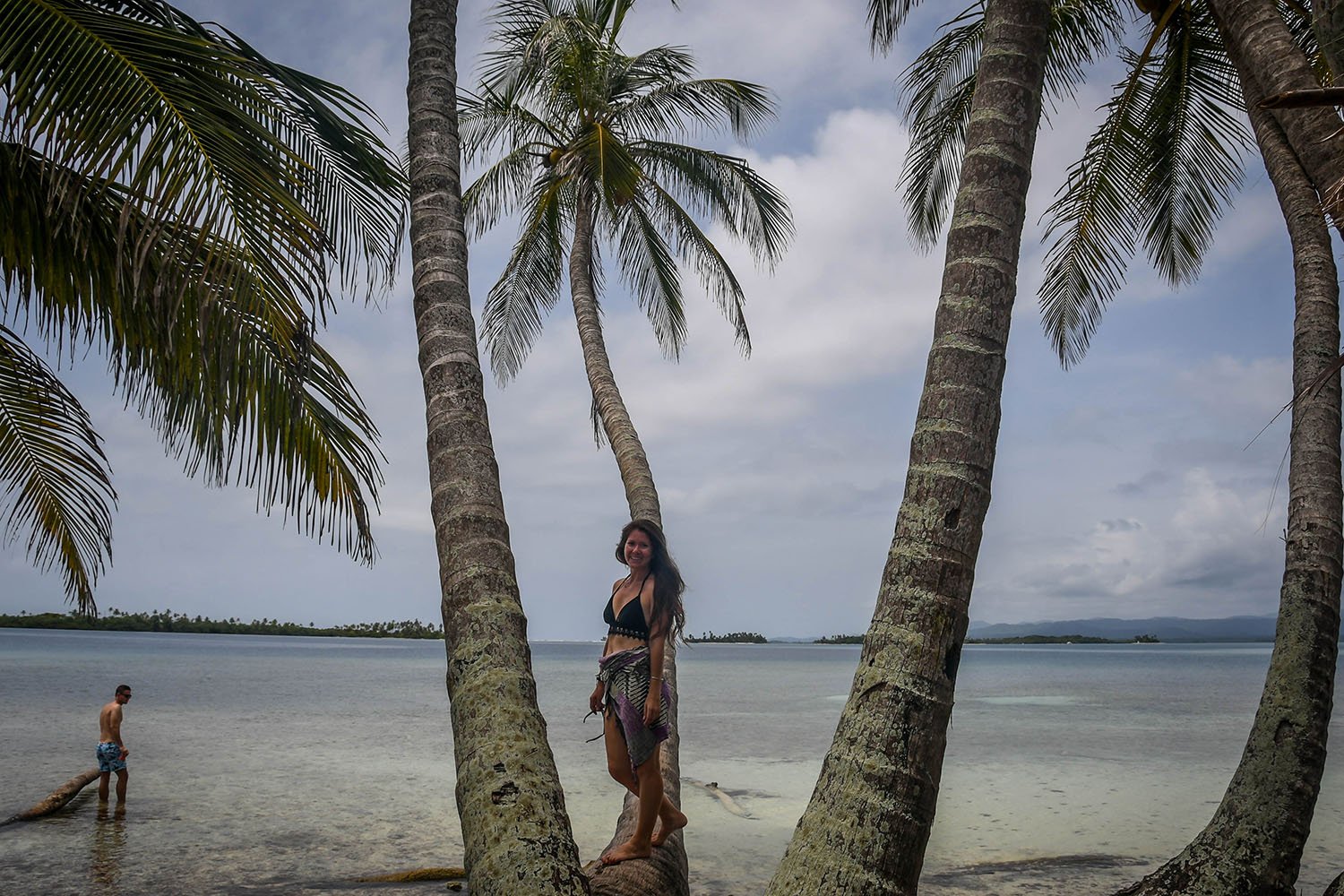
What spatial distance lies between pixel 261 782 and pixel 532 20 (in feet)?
35.2

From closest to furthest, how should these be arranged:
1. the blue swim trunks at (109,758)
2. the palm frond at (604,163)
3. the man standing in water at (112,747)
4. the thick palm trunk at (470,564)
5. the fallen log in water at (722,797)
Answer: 1. the thick palm trunk at (470,564)
2. the man standing in water at (112,747)
3. the blue swim trunks at (109,758)
4. the palm frond at (604,163)
5. the fallen log in water at (722,797)

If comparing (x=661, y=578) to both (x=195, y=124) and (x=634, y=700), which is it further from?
(x=195, y=124)

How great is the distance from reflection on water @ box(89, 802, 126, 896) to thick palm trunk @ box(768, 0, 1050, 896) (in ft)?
22.2

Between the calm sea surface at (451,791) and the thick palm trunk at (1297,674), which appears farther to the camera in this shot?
the calm sea surface at (451,791)

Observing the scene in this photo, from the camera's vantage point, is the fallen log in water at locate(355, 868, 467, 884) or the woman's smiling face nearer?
the woman's smiling face

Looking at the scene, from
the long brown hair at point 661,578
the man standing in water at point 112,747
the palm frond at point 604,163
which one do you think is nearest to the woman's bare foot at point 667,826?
the long brown hair at point 661,578

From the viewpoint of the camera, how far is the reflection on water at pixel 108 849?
7320 mm

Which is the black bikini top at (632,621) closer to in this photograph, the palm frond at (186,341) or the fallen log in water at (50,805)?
the palm frond at (186,341)

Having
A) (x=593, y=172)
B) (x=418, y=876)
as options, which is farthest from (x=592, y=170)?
(x=418, y=876)

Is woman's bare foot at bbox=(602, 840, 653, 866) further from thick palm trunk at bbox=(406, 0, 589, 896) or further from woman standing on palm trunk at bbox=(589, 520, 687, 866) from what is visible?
thick palm trunk at bbox=(406, 0, 589, 896)

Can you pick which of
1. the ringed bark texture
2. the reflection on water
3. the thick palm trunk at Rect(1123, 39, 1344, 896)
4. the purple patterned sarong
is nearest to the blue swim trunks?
the reflection on water

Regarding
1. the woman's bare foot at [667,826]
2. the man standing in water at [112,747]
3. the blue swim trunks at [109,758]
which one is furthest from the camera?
the blue swim trunks at [109,758]

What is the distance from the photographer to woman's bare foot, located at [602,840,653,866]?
450 centimetres

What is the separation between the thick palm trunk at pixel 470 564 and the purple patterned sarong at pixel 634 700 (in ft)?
3.52
